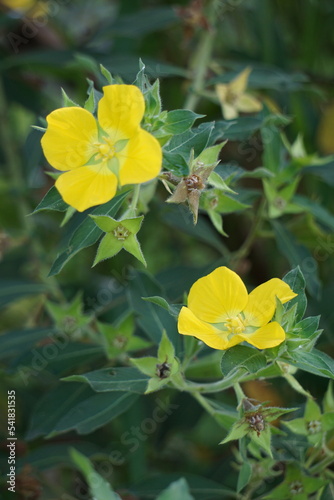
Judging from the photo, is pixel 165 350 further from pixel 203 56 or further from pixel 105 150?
pixel 203 56

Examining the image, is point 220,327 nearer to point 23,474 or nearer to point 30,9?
point 23,474

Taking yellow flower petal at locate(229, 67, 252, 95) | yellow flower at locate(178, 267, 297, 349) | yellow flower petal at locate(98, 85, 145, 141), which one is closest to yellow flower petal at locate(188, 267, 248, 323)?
yellow flower at locate(178, 267, 297, 349)

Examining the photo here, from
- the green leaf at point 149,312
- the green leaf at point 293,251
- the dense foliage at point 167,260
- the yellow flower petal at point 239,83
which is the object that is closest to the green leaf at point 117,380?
the dense foliage at point 167,260

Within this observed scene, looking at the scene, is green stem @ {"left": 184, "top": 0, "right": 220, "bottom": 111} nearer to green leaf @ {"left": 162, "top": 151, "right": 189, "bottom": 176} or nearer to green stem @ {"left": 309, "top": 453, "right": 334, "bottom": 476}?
green leaf @ {"left": 162, "top": 151, "right": 189, "bottom": 176}

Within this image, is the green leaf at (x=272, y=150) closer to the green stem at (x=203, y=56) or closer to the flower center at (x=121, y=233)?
the green stem at (x=203, y=56)

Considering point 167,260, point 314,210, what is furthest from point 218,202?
point 167,260
